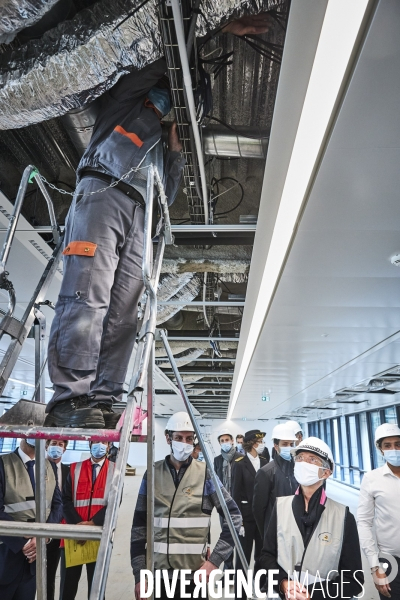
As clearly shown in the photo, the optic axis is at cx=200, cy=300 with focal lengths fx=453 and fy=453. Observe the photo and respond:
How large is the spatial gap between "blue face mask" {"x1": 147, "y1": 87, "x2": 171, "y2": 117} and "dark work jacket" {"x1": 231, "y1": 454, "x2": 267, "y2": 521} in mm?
3800

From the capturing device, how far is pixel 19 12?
1.47 metres

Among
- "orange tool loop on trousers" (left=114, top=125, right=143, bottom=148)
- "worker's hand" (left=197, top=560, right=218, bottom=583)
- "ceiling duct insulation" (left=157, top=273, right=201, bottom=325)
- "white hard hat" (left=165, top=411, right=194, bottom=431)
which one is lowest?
"worker's hand" (left=197, top=560, right=218, bottom=583)

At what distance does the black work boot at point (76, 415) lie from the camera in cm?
134

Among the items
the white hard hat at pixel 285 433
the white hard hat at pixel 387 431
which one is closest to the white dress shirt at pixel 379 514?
the white hard hat at pixel 387 431

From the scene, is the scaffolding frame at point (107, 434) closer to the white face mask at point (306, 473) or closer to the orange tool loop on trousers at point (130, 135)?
the orange tool loop on trousers at point (130, 135)

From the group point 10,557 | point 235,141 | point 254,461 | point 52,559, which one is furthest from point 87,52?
point 254,461

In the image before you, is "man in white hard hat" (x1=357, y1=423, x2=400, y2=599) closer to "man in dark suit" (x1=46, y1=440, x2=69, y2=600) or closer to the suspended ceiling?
the suspended ceiling

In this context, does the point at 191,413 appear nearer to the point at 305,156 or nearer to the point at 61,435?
the point at 61,435

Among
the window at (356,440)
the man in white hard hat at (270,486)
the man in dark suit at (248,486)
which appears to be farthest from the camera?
the window at (356,440)

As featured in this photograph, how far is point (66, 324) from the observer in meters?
1.45

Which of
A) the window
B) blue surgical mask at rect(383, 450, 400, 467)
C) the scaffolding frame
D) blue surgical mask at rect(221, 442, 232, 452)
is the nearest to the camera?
the scaffolding frame

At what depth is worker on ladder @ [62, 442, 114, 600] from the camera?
3.07 m

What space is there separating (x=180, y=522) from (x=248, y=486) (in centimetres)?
268

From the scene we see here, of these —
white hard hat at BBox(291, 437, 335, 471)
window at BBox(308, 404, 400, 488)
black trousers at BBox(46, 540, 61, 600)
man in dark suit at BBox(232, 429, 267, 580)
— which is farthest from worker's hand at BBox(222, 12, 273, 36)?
Answer: window at BBox(308, 404, 400, 488)
